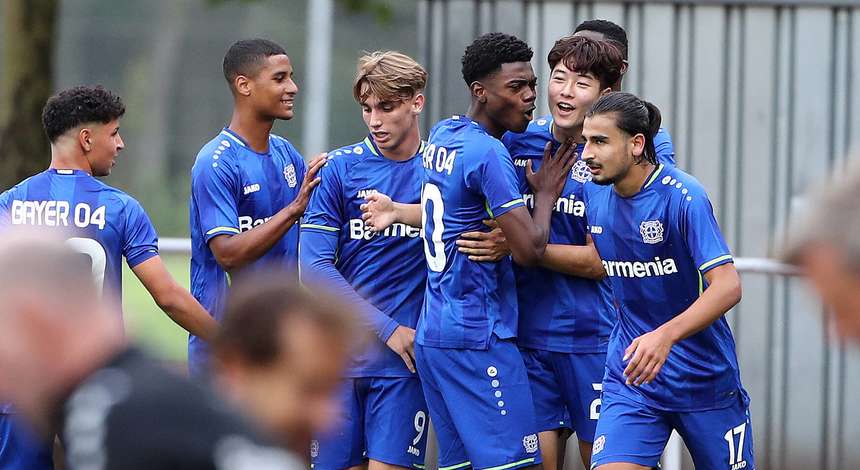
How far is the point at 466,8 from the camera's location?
8.97 m

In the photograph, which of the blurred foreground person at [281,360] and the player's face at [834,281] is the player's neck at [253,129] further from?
the player's face at [834,281]

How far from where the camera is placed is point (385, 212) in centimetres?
648

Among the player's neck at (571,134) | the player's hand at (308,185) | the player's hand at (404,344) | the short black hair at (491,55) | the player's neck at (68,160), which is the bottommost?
the player's hand at (404,344)

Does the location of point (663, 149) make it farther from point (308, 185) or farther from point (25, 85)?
point (25, 85)

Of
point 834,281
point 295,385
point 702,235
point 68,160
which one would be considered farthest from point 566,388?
point 834,281

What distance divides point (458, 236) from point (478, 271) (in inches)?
7.6

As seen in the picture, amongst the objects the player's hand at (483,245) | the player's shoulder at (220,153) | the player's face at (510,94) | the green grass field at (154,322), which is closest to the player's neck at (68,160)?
the player's shoulder at (220,153)

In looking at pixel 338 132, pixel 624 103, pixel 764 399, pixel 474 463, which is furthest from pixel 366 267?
pixel 338 132

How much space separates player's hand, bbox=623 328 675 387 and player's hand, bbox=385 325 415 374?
4.17 feet

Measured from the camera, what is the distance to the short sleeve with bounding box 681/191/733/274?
572 centimetres

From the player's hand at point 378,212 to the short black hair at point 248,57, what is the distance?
1.02 m

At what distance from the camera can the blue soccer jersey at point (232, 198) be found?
6.65 metres

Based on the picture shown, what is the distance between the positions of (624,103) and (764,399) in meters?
3.69

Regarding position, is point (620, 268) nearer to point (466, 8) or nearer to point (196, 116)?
point (466, 8)
